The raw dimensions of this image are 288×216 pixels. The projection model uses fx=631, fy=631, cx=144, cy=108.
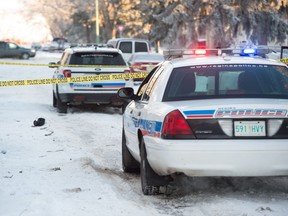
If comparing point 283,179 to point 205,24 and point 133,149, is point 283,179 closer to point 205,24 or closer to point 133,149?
point 133,149

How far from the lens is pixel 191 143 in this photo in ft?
18.9

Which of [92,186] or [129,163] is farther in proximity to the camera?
[129,163]

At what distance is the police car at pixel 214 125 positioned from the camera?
5.72m

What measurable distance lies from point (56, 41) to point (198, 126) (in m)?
83.6

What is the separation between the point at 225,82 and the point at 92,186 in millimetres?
1832

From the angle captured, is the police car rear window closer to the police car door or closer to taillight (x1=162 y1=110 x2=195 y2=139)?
the police car door

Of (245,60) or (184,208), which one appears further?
(245,60)

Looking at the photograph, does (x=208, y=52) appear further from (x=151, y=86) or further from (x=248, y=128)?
(x=248, y=128)

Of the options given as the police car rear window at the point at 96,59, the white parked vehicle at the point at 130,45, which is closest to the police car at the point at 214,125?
the police car rear window at the point at 96,59

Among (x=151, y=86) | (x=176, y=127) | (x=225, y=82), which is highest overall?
(x=225, y=82)

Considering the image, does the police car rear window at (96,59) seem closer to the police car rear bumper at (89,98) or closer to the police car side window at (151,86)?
the police car rear bumper at (89,98)

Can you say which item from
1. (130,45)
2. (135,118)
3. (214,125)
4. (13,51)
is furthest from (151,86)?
(13,51)

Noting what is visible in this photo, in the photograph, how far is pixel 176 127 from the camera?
5.82m

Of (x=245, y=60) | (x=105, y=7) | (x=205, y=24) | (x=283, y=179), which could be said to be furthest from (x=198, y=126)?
(x=105, y=7)
